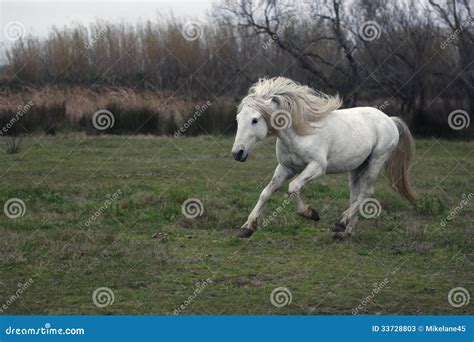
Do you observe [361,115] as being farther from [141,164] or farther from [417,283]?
[141,164]

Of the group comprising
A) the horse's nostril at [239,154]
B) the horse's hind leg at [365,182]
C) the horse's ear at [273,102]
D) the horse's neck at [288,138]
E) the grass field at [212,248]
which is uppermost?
the horse's ear at [273,102]

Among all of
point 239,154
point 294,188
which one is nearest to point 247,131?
point 239,154

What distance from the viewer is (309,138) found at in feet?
29.3

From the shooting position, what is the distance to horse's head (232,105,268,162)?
8.11m

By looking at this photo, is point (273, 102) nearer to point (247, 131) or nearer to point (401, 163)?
point (247, 131)

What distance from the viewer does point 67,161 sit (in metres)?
15.7

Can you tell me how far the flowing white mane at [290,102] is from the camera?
855cm

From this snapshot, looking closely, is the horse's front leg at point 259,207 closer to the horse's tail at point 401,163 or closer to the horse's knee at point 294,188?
the horse's knee at point 294,188

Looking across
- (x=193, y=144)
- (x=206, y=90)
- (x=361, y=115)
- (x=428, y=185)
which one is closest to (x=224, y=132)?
(x=193, y=144)

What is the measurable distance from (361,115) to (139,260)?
11.3 feet

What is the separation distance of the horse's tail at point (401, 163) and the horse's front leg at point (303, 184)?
2143mm

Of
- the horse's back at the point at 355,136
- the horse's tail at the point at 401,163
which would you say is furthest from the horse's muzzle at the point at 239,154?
the horse's tail at the point at 401,163

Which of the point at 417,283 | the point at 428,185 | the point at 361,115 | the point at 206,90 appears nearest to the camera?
the point at 417,283

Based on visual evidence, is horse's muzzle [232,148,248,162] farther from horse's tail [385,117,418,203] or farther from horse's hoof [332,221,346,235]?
horse's tail [385,117,418,203]
